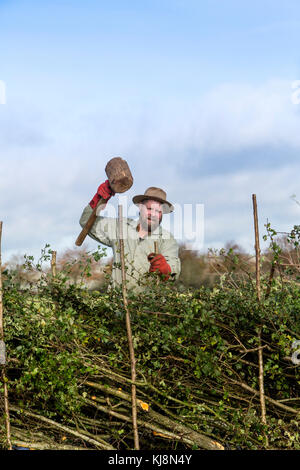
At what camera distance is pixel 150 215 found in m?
6.14

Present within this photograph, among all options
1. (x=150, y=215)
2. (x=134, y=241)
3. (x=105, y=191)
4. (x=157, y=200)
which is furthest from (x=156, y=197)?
(x=105, y=191)

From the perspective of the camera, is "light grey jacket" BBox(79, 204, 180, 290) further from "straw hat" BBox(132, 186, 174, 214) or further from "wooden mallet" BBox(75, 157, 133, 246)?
"wooden mallet" BBox(75, 157, 133, 246)

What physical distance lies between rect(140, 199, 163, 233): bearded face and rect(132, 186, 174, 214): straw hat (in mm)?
58

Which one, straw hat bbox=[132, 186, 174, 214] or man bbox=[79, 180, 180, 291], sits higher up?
straw hat bbox=[132, 186, 174, 214]

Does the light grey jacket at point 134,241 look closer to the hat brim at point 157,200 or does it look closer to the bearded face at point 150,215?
the bearded face at point 150,215

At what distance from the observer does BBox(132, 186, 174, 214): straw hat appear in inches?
241

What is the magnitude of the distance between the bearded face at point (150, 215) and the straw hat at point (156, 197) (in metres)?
0.06

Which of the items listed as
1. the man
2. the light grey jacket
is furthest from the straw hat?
the light grey jacket

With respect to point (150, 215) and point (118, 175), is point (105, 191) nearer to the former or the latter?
point (118, 175)

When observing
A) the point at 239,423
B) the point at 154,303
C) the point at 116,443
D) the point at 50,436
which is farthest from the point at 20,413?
the point at 239,423

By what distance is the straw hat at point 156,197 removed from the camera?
6.11 meters

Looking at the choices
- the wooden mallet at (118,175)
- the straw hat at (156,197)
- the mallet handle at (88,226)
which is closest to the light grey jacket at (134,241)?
the mallet handle at (88,226)

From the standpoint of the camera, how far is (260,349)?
4.17m

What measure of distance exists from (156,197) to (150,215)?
0.73 feet
